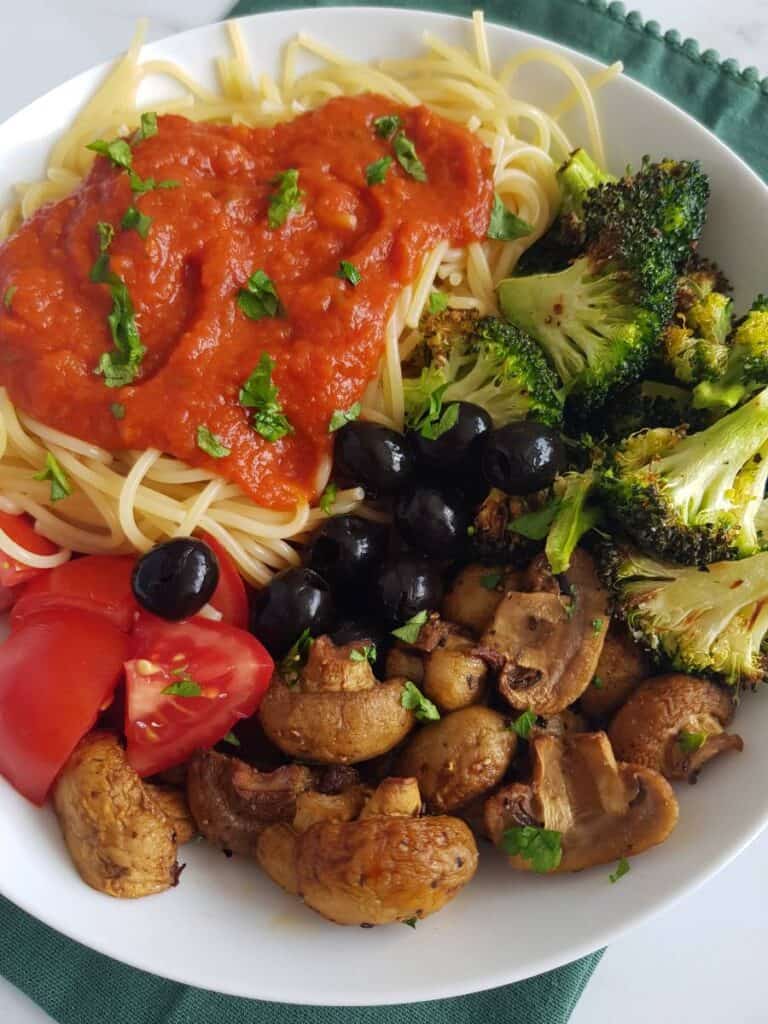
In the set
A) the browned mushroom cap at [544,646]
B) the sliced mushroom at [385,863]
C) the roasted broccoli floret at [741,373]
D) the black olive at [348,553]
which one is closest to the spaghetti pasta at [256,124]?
the black olive at [348,553]

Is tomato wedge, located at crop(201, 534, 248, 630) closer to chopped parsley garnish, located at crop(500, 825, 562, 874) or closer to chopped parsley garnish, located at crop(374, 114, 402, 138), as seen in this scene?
chopped parsley garnish, located at crop(500, 825, 562, 874)

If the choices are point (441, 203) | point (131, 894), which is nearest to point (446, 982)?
point (131, 894)

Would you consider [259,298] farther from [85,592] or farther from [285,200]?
[85,592]

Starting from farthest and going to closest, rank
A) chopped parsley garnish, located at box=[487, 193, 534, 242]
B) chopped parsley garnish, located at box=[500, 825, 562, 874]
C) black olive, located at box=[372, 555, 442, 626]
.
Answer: chopped parsley garnish, located at box=[487, 193, 534, 242] < black olive, located at box=[372, 555, 442, 626] < chopped parsley garnish, located at box=[500, 825, 562, 874]

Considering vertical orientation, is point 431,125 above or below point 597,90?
below

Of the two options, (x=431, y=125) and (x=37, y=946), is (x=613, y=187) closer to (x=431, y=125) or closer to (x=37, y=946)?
(x=431, y=125)

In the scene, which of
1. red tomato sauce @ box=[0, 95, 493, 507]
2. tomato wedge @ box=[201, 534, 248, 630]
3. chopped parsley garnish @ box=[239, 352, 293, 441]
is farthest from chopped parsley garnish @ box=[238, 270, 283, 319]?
tomato wedge @ box=[201, 534, 248, 630]
